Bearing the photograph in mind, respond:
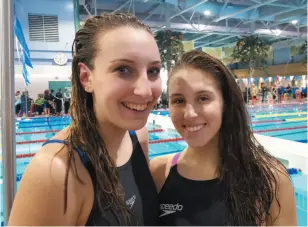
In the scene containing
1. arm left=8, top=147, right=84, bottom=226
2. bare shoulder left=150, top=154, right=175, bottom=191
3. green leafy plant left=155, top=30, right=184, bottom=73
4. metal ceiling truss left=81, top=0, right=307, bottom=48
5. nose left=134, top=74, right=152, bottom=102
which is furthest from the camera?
metal ceiling truss left=81, top=0, right=307, bottom=48

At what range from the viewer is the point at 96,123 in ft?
3.24

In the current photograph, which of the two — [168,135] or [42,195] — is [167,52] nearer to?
[168,135]

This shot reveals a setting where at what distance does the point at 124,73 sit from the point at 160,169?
0.56 metres

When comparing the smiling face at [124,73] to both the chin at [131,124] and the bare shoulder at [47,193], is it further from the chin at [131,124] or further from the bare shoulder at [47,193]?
the bare shoulder at [47,193]

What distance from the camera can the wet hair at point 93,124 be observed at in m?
0.89

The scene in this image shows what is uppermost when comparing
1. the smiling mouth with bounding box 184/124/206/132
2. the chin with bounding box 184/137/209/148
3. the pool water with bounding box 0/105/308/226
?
the smiling mouth with bounding box 184/124/206/132

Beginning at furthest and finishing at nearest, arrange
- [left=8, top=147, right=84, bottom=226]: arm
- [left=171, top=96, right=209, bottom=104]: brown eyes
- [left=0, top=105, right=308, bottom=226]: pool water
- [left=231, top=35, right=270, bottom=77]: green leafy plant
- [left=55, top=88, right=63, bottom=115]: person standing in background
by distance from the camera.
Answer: [left=231, top=35, right=270, bottom=77]: green leafy plant → [left=55, top=88, right=63, bottom=115]: person standing in background → [left=0, top=105, right=308, bottom=226]: pool water → [left=171, top=96, right=209, bottom=104]: brown eyes → [left=8, top=147, right=84, bottom=226]: arm

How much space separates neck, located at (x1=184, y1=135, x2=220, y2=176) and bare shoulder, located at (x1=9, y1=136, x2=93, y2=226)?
21.2 inches

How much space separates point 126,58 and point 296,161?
402 cm

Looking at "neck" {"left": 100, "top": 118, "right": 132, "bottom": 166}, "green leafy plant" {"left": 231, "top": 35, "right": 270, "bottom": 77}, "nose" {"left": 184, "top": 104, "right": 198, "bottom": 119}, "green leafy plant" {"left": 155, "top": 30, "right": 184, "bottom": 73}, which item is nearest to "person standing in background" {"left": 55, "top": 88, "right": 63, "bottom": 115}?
"green leafy plant" {"left": 155, "top": 30, "right": 184, "bottom": 73}

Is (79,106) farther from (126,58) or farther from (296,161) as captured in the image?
(296,161)

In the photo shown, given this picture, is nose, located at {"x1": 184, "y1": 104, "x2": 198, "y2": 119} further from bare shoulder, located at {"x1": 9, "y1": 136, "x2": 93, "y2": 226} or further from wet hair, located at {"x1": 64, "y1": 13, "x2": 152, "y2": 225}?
bare shoulder, located at {"x1": 9, "y1": 136, "x2": 93, "y2": 226}

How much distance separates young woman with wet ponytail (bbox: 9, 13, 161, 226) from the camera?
2.52 ft

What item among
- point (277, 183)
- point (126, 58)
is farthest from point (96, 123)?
point (277, 183)
